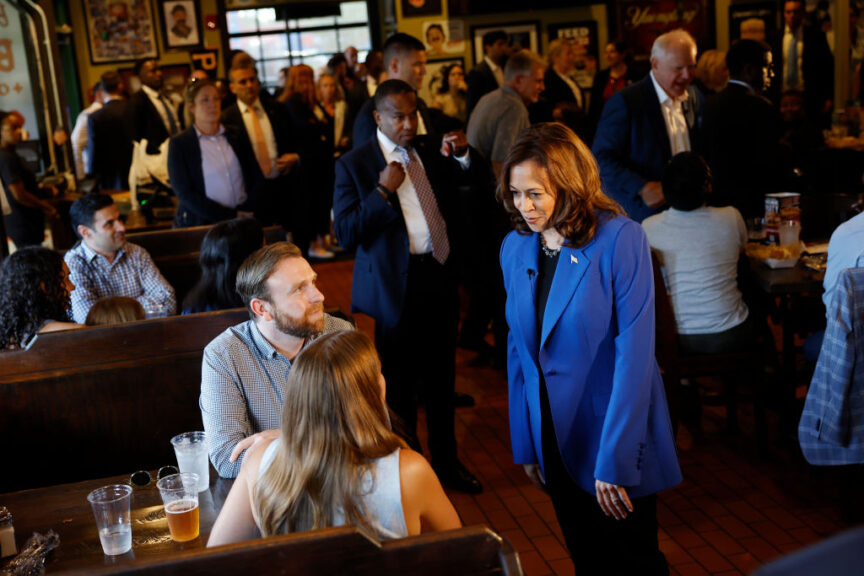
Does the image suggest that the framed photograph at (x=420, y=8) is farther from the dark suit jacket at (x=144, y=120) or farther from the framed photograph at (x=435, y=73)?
the dark suit jacket at (x=144, y=120)

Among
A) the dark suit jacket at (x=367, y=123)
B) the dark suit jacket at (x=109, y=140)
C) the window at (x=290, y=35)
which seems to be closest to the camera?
the dark suit jacket at (x=367, y=123)

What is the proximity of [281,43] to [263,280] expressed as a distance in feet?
36.1

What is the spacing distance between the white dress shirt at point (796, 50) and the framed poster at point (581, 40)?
282 centimetres

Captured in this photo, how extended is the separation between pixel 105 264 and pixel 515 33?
8.81 meters

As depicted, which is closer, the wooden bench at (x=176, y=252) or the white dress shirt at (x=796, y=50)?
the wooden bench at (x=176, y=252)

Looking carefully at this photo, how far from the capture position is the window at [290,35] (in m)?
12.8

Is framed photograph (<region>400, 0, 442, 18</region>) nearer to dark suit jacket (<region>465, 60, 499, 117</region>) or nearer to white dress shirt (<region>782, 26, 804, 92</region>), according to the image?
white dress shirt (<region>782, 26, 804, 92</region>)

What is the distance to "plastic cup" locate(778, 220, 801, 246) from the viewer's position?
4168 mm

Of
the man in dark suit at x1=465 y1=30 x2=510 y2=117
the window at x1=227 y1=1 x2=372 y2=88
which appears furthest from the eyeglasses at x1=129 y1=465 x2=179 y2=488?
the window at x1=227 y1=1 x2=372 y2=88

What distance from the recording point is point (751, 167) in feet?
16.3

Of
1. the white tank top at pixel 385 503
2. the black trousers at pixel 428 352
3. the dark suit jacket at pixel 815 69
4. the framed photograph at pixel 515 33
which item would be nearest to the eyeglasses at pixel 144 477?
the white tank top at pixel 385 503

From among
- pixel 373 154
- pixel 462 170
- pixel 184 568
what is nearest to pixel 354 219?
pixel 373 154

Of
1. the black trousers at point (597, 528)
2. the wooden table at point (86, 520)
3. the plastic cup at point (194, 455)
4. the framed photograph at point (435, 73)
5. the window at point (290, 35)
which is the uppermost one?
the window at point (290, 35)

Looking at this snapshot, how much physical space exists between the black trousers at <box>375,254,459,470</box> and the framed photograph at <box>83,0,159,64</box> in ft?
33.8
